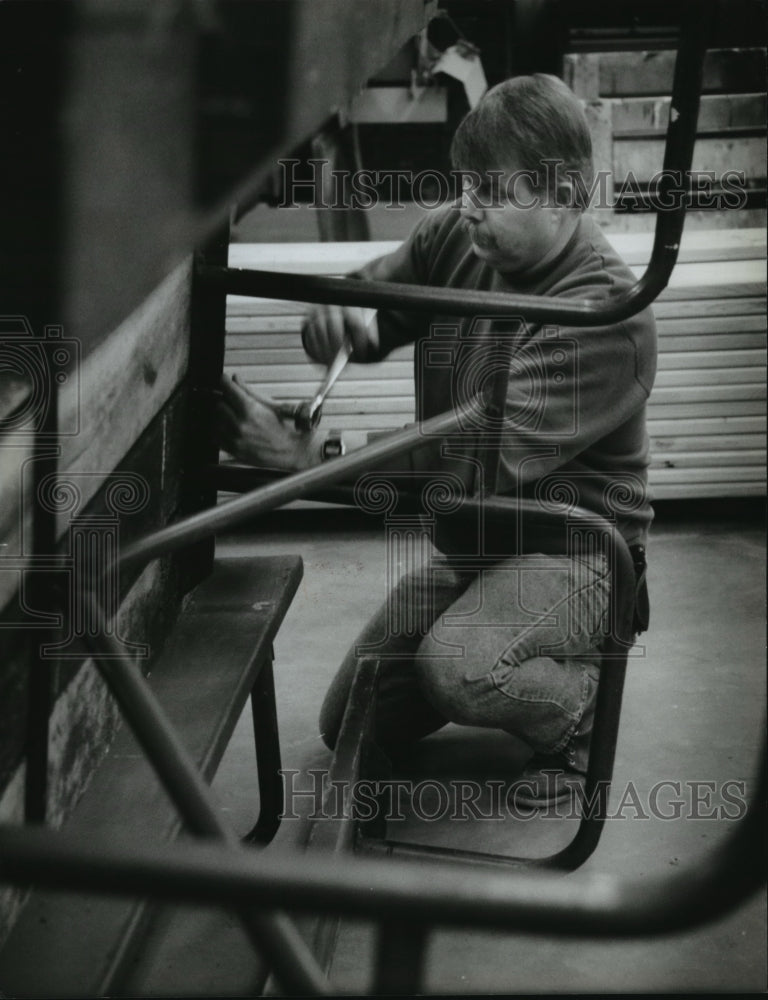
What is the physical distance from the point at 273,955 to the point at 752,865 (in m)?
0.35

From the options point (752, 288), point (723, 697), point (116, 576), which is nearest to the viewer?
point (116, 576)

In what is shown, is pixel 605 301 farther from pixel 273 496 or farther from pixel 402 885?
pixel 402 885

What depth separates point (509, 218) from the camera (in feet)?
6.32

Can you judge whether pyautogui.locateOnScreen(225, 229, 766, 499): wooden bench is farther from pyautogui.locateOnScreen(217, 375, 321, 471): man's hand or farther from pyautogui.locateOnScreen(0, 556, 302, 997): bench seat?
pyautogui.locateOnScreen(217, 375, 321, 471): man's hand

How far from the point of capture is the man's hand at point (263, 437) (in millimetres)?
1727

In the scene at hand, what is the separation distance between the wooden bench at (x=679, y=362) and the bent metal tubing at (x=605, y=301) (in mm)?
1887

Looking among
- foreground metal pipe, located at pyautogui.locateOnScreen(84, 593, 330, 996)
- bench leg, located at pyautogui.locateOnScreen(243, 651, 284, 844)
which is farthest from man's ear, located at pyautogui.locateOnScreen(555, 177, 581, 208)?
foreground metal pipe, located at pyautogui.locateOnScreen(84, 593, 330, 996)

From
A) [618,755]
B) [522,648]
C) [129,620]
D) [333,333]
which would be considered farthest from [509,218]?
[618,755]

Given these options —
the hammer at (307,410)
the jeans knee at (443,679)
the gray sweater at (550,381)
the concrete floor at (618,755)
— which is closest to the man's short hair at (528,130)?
the gray sweater at (550,381)

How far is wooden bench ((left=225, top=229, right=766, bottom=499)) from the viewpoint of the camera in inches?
142

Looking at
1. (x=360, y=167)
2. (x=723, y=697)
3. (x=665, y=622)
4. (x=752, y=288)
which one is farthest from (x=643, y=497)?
(x=360, y=167)

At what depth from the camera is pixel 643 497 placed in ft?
7.02

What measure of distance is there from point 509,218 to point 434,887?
1488 millimetres

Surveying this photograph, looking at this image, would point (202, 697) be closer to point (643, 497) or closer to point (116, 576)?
point (116, 576)
